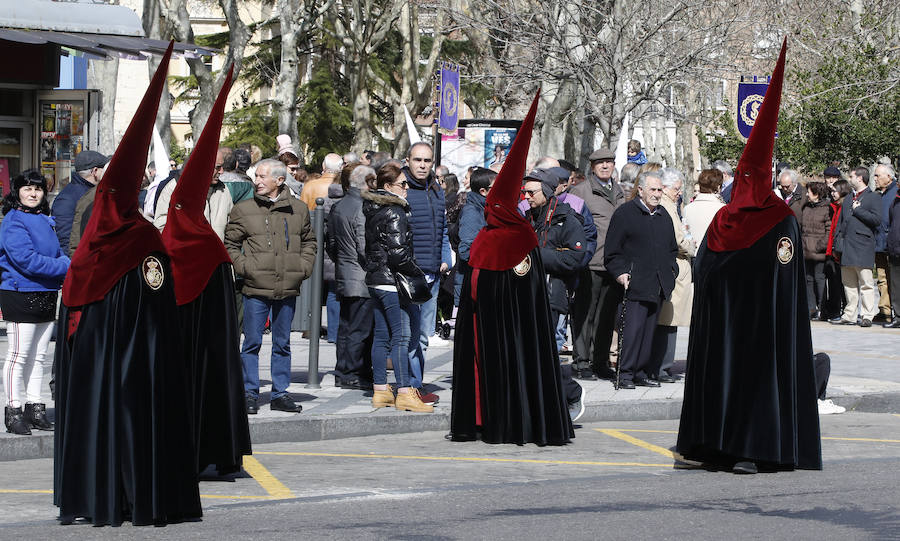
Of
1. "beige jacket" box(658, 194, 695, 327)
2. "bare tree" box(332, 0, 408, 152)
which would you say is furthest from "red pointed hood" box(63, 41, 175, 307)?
"bare tree" box(332, 0, 408, 152)

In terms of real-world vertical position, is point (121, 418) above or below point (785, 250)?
below

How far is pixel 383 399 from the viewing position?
10852 mm

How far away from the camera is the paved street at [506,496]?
22.7 feet

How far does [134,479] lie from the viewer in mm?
6812

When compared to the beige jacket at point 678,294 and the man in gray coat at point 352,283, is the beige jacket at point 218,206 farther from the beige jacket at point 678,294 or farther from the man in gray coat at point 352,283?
the beige jacket at point 678,294

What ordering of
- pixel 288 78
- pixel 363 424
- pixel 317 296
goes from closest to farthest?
1. pixel 363 424
2. pixel 317 296
3. pixel 288 78

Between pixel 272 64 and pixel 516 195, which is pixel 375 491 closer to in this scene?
pixel 516 195

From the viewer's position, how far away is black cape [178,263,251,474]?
808 cm

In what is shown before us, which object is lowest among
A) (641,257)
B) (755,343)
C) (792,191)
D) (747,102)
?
(755,343)

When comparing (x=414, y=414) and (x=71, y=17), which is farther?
(x=71, y=17)

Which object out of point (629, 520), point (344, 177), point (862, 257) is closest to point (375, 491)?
point (629, 520)

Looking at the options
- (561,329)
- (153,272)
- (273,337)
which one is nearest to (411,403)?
(273,337)

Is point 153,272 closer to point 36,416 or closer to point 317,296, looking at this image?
point 36,416

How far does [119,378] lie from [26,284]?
106 inches
